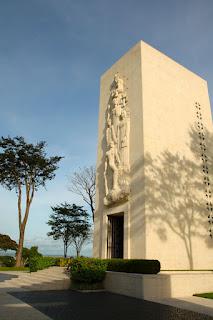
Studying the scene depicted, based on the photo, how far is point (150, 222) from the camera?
12.4 meters

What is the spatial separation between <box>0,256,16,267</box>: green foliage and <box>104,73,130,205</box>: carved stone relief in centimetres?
1820

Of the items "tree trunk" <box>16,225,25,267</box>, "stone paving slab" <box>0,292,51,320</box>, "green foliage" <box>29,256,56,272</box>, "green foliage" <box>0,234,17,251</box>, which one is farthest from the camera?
"green foliage" <box>0,234,17,251</box>

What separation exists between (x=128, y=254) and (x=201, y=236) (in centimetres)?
411

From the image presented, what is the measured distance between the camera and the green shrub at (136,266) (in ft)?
32.3

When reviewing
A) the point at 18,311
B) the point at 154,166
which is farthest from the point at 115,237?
the point at 18,311

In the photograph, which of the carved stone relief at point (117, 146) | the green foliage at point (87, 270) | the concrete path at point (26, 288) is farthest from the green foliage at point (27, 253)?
the green foliage at point (87, 270)

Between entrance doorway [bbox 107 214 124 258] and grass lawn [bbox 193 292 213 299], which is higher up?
entrance doorway [bbox 107 214 124 258]

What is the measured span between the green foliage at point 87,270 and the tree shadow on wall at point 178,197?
301cm

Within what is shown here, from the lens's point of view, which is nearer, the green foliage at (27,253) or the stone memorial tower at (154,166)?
the stone memorial tower at (154,166)

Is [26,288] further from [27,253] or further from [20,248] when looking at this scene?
[27,253]

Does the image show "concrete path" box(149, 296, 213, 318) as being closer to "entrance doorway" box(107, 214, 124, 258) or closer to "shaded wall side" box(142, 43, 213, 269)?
"shaded wall side" box(142, 43, 213, 269)

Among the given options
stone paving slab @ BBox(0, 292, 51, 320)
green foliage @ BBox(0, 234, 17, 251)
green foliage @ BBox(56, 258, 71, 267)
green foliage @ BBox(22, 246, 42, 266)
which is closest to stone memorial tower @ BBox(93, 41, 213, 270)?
green foliage @ BBox(56, 258, 71, 267)

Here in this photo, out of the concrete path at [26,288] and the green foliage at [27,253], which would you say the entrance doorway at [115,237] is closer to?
the concrete path at [26,288]

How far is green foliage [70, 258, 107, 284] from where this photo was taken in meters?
10.9
